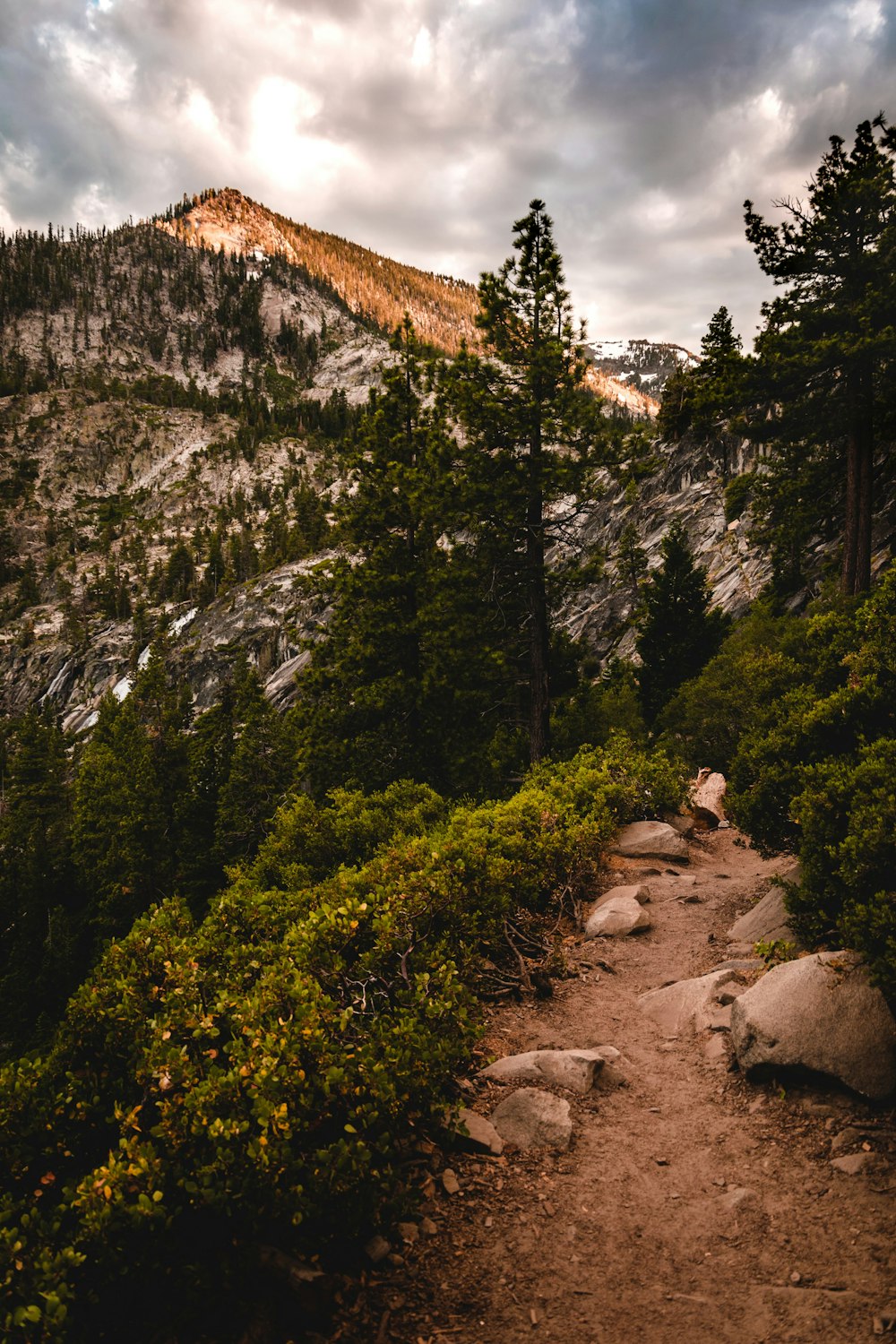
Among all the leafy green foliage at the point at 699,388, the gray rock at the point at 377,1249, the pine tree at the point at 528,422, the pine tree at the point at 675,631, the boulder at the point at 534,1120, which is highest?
the leafy green foliage at the point at 699,388

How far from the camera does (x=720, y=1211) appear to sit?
4016 millimetres

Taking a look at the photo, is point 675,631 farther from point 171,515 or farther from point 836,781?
point 171,515

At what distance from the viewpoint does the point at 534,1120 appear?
4918 millimetres

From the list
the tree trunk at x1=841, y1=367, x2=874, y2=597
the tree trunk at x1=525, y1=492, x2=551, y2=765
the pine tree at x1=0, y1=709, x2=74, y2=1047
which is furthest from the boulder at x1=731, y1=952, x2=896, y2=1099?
the pine tree at x1=0, y1=709, x2=74, y2=1047

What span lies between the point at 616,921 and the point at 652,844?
11.7 ft

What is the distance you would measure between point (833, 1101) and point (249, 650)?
97.4m

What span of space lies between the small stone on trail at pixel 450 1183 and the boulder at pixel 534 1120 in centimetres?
59

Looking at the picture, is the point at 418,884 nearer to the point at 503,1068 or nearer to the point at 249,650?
the point at 503,1068

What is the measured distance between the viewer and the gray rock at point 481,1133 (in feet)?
15.3

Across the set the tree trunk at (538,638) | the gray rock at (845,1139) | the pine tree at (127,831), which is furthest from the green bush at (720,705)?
the pine tree at (127,831)

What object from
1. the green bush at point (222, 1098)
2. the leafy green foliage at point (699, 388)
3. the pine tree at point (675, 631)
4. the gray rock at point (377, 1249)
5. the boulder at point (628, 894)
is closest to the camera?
the green bush at point (222, 1098)

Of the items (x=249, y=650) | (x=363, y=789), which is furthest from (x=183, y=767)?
(x=249, y=650)

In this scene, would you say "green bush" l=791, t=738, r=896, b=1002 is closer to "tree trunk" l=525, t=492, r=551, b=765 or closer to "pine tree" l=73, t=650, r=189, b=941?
"tree trunk" l=525, t=492, r=551, b=765

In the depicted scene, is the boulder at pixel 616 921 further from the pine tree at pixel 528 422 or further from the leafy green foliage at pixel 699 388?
the leafy green foliage at pixel 699 388
